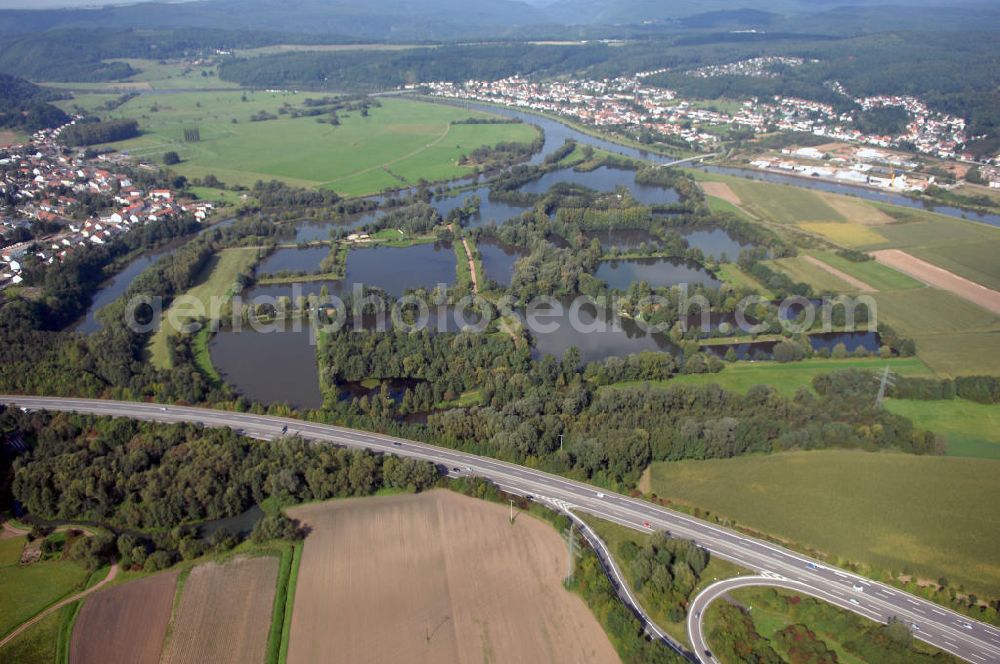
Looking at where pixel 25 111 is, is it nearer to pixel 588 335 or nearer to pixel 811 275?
pixel 588 335

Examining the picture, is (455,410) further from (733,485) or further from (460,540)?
(733,485)

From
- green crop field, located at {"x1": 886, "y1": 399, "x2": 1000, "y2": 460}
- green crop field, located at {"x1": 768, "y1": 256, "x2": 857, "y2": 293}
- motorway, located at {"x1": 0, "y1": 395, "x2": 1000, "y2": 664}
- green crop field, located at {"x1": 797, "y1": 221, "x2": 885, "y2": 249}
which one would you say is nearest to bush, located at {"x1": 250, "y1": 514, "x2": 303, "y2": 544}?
motorway, located at {"x1": 0, "y1": 395, "x2": 1000, "y2": 664}

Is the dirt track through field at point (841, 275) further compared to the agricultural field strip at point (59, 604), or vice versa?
the dirt track through field at point (841, 275)

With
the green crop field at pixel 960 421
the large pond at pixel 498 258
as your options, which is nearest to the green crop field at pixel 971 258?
the green crop field at pixel 960 421

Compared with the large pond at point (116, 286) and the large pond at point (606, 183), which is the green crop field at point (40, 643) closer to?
the large pond at point (116, 286)

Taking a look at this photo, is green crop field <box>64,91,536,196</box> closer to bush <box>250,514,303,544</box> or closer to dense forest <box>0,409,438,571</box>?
dense forest <box>0,409,438,571</box>

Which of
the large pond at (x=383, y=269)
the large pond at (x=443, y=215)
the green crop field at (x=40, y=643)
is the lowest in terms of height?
the green crop field at (x=40, y=643)
